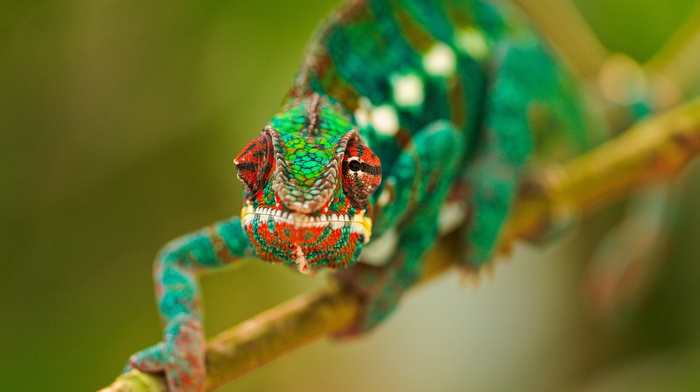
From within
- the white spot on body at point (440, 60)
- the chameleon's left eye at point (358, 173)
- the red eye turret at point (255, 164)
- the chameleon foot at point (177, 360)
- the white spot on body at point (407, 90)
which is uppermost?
the white spot on body at point (440, 60)

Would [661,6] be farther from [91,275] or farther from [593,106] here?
[91,275]

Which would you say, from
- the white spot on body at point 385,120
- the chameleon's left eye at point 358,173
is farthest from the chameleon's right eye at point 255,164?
the white spot on body at point 385,120

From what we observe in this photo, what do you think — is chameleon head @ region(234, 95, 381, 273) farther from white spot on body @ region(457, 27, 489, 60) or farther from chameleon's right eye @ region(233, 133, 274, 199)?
white spot on body @ region(457, 27, 489, 60)

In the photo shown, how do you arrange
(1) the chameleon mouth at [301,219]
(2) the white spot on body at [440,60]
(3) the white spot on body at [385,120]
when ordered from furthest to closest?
(2) the white spot on body at [440,60]
(3) the white spot on body at [385,120]
(1) the chameleon mouth at [301,219]

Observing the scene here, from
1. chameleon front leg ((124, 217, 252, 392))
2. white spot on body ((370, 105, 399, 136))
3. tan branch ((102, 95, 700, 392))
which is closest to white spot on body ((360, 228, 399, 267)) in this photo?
tan branch ((102, 95, 700, 392))

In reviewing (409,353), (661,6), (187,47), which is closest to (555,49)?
(661,6)

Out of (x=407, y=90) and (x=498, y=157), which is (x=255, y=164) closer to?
(x=407, y=90)

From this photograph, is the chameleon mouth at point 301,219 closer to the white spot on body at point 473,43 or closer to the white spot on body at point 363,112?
the white spot on body at point 363,112
